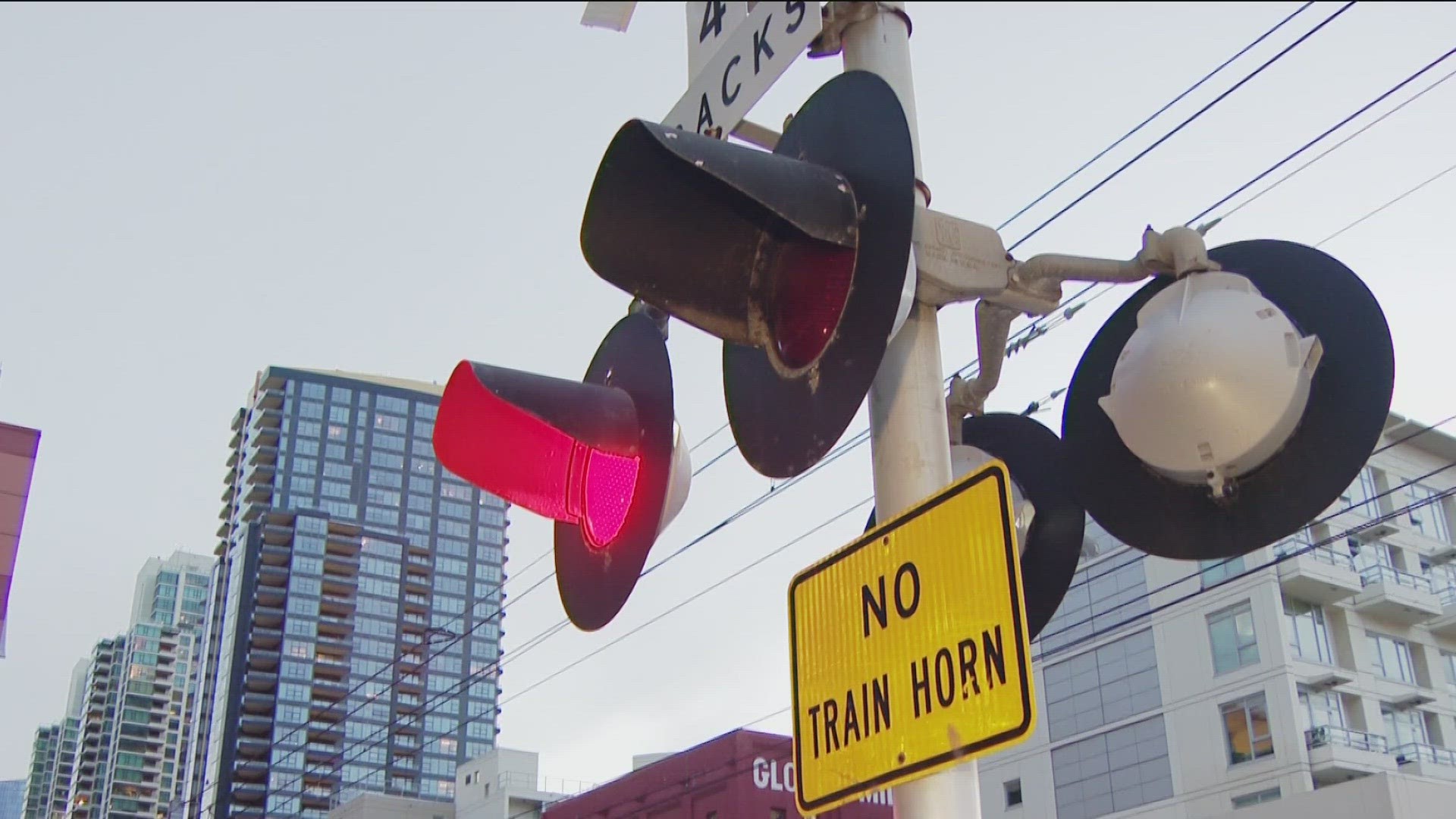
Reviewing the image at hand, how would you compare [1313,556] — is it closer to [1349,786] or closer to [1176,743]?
[1176,743]

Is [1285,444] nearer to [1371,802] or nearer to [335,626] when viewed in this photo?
[1371,802]

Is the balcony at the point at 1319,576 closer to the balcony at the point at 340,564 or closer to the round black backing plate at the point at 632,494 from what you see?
the round black backing plate at the point at 632,494

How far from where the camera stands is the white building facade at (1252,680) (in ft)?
146

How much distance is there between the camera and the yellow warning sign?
8.61ft

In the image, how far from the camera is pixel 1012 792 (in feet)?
167

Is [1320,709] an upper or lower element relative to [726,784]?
Result: upper

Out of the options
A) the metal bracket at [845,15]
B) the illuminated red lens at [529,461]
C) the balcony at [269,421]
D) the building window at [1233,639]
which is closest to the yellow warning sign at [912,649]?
the illuminated red lens at [529,461]

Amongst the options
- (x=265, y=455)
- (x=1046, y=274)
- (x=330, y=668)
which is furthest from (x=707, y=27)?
(x=265, y=455)

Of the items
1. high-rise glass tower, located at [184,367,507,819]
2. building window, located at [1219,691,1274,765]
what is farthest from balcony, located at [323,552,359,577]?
building window, located at [1219,691,1274,765]

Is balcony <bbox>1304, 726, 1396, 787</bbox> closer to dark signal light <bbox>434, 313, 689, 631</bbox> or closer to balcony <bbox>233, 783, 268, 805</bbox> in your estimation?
dark signal light <bbox>434, 313, 689, 631</bbox>

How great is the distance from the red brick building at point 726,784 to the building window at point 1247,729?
40.3 feet

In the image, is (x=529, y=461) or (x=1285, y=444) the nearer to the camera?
(x=1285, y=444)

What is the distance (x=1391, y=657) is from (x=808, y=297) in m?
52.7

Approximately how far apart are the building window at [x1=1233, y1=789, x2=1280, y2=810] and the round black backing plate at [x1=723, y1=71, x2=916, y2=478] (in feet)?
145
